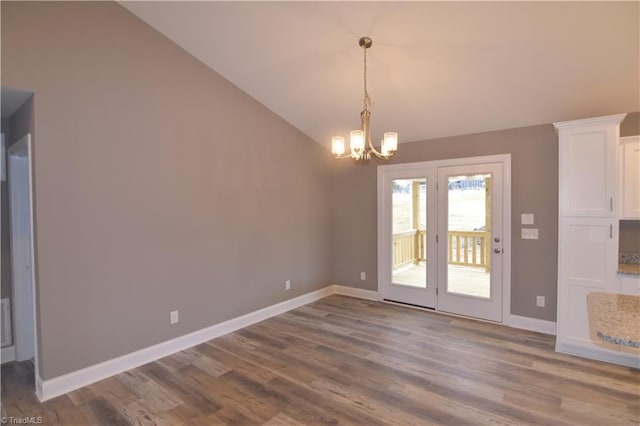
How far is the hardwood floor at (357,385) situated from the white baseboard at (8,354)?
142 millimetres

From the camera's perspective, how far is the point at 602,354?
A: 308cm

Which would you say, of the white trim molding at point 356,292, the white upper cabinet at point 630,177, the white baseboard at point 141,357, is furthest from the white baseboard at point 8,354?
the white upper cabinet at point 630,177

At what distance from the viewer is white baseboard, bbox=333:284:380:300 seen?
516cm

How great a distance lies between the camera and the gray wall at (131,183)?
8.43 ft

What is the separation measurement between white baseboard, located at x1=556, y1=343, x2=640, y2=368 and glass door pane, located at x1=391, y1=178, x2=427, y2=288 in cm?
174

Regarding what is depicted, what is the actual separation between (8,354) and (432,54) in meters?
4.97

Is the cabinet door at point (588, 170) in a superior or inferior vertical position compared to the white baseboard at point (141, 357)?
superior

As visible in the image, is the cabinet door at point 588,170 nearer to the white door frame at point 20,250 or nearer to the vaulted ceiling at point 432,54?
the vaulted ceiling at point 432,54

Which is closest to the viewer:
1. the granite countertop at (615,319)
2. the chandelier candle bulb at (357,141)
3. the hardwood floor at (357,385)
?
the granite countertop at (615,319)

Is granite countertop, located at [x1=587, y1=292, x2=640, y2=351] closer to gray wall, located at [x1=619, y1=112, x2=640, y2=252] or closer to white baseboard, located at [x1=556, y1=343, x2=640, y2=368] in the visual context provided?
white baseboard, located at [x1=556, y1=343, x2=640, y2=368]

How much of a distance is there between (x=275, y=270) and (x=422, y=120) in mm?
2807

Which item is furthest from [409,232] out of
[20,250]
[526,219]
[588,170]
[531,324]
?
[20,250]

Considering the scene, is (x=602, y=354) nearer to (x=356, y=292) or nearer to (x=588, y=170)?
(x=588, y=170)

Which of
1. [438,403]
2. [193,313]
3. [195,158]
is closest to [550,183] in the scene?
[438,403]
